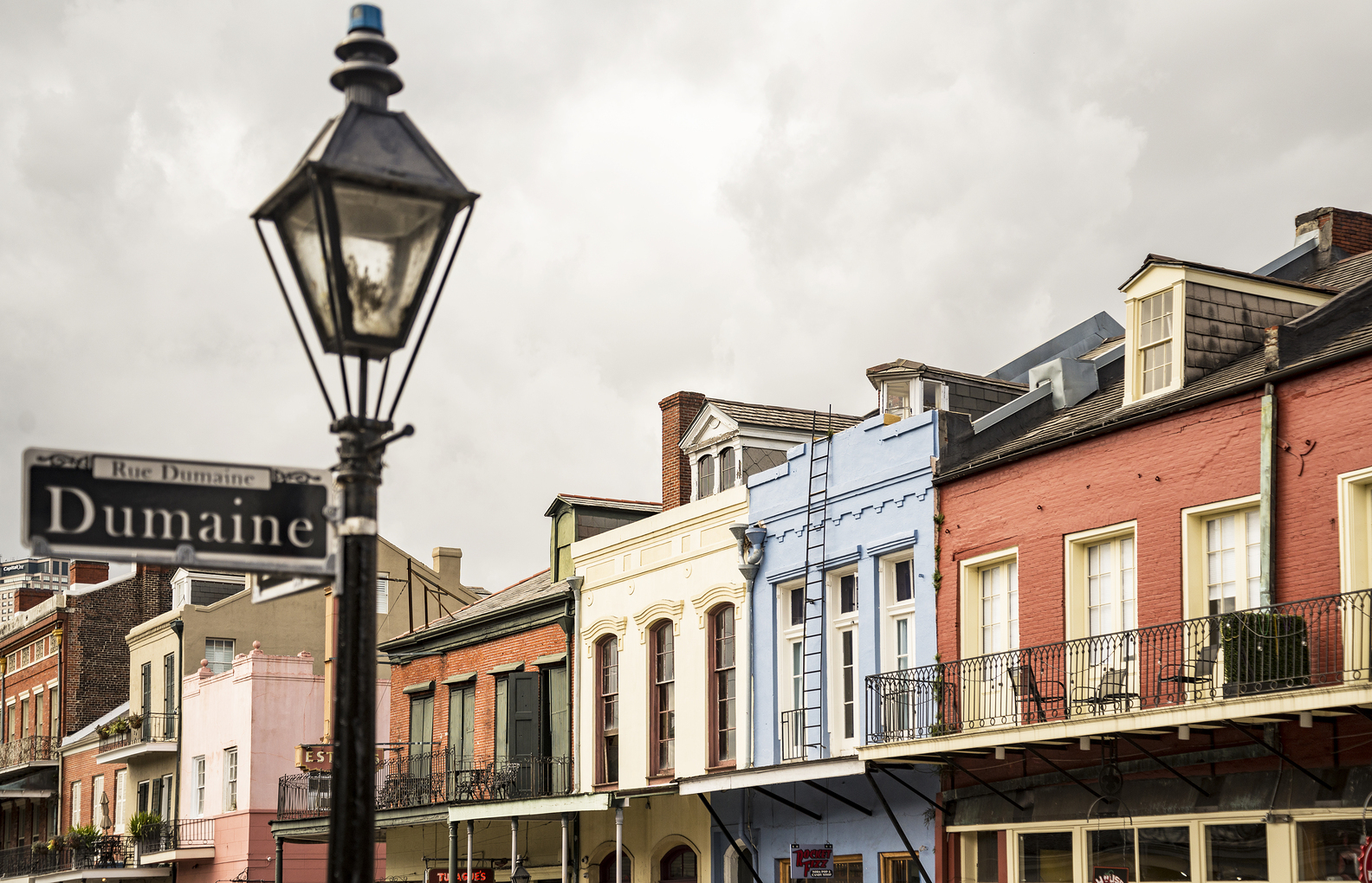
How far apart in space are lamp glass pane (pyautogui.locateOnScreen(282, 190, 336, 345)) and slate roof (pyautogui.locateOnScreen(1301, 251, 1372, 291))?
667 inches

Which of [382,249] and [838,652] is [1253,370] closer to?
[838,652]

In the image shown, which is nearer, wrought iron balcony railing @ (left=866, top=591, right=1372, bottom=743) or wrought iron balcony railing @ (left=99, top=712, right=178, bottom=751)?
wrought iron balcony railing @ (left=866, top=591, right=1372, bottom=743)

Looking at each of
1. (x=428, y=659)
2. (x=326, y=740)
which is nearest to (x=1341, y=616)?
(x=428, y=659)

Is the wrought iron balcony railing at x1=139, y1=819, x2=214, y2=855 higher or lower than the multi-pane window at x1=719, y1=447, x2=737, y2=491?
lower

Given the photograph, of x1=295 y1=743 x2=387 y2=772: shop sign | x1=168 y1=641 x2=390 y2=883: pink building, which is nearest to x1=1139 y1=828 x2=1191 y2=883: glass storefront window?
x1=295 y1=743 x2=387 y2=772: shop sign

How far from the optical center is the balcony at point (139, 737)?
137 ft

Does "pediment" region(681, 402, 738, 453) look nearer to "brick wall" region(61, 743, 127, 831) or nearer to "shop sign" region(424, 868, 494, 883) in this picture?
"shop sign" region(424, 868, 494, 883)

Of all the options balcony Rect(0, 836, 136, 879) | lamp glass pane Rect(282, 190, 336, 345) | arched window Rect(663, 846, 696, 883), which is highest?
lamp glass pane Rect(282, 190, 336, 345)

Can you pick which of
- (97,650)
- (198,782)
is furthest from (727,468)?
(97,650)

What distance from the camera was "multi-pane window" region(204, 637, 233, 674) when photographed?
42.2 m

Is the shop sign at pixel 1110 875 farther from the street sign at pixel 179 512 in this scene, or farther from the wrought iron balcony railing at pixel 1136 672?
the street sign at pixel 179 512

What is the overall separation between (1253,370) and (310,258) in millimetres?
13879

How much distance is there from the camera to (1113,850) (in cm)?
1758

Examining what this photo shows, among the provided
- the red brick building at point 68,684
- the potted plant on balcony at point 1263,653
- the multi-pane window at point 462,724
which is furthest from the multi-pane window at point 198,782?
the potted plant on balcony at point 1263,653
